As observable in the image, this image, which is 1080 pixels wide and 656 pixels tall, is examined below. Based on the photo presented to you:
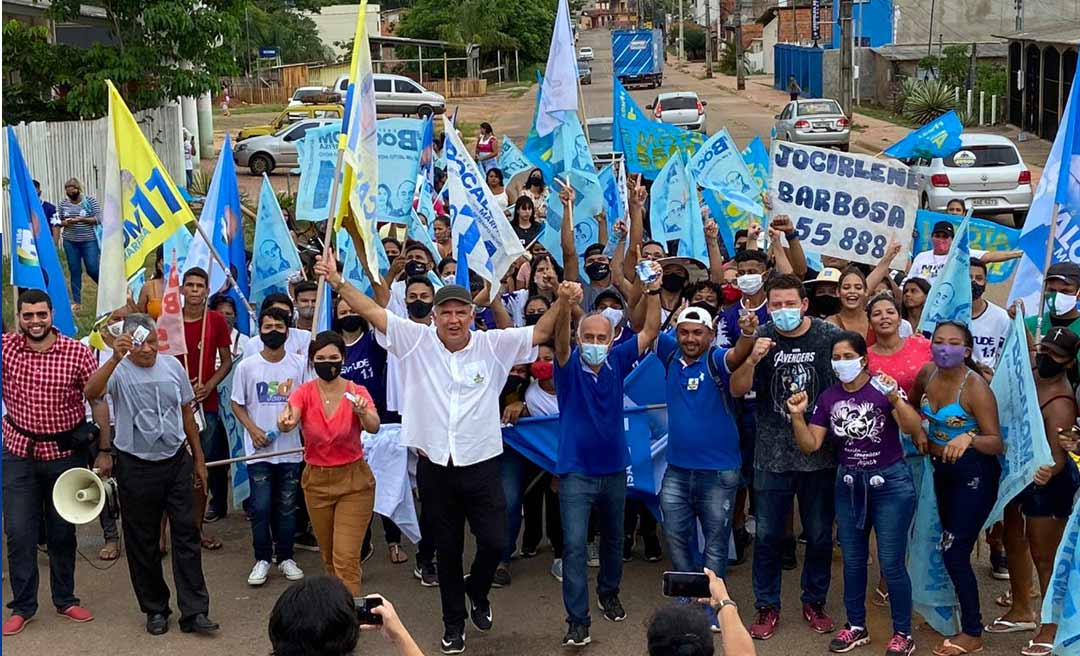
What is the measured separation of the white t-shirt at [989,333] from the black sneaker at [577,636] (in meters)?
2.86

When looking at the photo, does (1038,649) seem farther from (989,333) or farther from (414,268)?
(414,268)

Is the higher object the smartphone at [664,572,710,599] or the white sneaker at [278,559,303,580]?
the smartphone at [664,572,710,599]

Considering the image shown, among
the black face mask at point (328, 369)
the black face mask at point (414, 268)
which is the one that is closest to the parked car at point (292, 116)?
the black face mask at point (414, 268)

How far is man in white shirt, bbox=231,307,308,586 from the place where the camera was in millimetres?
7848

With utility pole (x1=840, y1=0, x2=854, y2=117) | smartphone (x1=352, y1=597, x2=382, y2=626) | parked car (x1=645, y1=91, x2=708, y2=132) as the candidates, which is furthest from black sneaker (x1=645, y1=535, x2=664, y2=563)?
parked car (x1=645, y1=91, x2=708, y2=132)

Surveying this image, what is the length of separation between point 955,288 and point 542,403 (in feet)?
7.69

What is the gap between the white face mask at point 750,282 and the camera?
7.72 meters

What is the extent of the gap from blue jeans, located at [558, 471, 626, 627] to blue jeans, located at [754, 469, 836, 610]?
28.0 inches

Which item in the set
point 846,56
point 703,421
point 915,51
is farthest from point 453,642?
point 915,51

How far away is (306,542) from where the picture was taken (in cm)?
865

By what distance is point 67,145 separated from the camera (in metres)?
21.5

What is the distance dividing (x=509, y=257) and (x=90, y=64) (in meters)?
15.3

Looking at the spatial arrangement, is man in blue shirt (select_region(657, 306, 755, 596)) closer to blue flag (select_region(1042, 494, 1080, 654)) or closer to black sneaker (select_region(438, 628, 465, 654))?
black sneaker (select_region(438, 628, 465, 654))

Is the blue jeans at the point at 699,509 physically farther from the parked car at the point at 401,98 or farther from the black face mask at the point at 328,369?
the parked car at the point at 401,98
